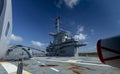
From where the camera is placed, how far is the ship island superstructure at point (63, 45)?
2003 inches

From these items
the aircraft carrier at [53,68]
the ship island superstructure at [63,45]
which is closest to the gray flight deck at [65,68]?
the aircraft carrier at [53,68]

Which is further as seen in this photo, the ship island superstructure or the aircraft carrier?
the ship island superstructure

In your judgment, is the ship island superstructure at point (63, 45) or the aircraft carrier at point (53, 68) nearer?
the aircraft carrier at point (53, 68)

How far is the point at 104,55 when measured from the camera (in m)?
1.28

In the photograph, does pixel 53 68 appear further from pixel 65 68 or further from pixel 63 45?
pixel 63 45

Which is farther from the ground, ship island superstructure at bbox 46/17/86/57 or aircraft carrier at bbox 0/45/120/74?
ship island superstructure at bbox 46/17/86/57

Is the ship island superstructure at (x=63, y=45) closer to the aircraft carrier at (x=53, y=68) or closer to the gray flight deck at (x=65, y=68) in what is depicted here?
the aircraft carrier at (x=53, y=68)

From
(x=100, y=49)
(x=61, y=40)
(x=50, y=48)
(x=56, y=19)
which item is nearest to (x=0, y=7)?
(x=100, y=49)

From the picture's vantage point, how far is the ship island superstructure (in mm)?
50875

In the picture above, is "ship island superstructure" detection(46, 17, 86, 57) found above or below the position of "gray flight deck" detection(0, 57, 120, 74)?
above

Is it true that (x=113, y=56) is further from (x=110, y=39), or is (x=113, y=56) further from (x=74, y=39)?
(x=74, y=39)

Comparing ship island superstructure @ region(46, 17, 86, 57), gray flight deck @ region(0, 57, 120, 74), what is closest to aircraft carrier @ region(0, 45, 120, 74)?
gray flight deck @ region(0, 57, 120, 74)

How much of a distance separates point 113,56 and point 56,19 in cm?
7131

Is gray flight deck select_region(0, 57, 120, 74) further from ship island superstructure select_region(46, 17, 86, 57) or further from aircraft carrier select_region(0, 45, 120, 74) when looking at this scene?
ship island superstructure select_region(46, 17, 86, 57)
